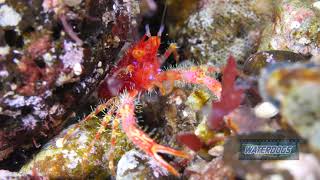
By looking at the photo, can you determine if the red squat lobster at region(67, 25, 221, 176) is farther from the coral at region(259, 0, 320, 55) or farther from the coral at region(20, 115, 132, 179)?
the coral at region(259, 0, 320, 55)

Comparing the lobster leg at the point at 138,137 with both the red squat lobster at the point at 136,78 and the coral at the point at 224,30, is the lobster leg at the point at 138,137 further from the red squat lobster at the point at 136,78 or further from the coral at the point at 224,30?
the coral at the point at 224,30

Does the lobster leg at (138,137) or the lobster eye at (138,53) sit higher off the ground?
the lobster eye at (138,53)

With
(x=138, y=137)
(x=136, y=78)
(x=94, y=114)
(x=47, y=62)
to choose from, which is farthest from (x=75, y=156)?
(x=47, y=62)

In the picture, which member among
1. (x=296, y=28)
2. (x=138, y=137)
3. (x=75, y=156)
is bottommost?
(x=75, y=156)

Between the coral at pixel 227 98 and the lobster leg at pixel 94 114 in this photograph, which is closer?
the coral at pixel 227 98

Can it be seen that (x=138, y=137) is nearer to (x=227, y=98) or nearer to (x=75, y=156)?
(x=75, y=156)

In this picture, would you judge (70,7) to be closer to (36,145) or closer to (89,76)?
(89,76)

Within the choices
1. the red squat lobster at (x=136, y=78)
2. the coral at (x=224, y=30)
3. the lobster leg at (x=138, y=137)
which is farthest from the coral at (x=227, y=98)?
the coral at (x=224, y=30)

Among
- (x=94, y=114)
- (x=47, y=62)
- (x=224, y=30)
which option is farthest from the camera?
(x=224, y=30)
